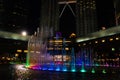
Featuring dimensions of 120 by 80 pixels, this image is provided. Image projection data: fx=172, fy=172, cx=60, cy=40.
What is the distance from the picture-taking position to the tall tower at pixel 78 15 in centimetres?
17238

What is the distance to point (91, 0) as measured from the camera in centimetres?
18288

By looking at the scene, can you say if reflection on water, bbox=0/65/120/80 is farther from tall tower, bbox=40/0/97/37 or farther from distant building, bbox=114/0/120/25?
tall tower, bbox=40/0/97/37

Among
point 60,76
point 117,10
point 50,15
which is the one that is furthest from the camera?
point 50,15

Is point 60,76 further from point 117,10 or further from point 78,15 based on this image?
point 78,15

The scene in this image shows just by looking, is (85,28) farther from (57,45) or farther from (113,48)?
(113,48)

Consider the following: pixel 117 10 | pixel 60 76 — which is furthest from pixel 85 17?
pixel 60 76

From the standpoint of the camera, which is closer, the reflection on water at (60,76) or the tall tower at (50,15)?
the reflection on water at (60,76)

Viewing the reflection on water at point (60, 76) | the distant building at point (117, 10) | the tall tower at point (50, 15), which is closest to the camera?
the reflection on water at point (60, 76)

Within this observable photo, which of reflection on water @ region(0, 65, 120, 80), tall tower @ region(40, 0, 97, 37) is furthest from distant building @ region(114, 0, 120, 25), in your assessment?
reflection on water @ region(0, 65, 120, 80)

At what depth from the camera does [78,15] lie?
182125mm

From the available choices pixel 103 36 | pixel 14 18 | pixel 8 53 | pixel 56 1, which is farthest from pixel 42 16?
pixel 103 36

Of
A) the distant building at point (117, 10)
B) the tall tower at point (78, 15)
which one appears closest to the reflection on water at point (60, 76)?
the distant building at point (117, 10)

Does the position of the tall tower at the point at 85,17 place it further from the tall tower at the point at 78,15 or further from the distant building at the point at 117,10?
the distant building at the point at 117,10

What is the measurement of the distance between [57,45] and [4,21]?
5347 centimetres
